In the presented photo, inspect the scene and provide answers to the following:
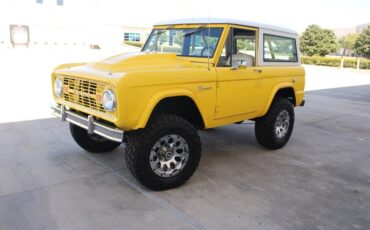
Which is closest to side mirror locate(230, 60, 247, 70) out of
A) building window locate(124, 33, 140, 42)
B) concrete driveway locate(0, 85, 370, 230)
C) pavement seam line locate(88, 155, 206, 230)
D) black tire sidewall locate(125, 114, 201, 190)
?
black tire sidewall locate(125, 114, 201, 190)

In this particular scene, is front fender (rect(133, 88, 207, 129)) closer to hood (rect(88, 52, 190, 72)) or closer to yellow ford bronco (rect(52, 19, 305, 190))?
yellow ford bronco (rect(52, 19, 305, 190))

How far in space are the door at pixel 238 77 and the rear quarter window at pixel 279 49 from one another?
0.28 m

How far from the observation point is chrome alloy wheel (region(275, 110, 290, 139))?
5559mm

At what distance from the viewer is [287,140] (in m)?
5.80

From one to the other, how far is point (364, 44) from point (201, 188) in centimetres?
3976

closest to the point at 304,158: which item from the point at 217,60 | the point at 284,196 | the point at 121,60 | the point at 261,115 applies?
the point at 261,115

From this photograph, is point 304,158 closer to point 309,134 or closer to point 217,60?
point 309,134

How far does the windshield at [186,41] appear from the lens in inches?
177

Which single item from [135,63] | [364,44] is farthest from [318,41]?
[135,63]

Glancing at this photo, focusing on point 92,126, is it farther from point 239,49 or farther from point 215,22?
point 239,49

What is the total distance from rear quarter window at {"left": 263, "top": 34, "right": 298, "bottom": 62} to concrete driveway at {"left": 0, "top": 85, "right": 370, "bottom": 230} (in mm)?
1464

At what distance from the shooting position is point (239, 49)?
498cm

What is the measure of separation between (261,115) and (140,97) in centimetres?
231

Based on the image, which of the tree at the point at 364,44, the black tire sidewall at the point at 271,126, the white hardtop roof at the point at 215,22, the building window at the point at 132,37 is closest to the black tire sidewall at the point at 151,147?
the white hardtop roof at the point at 215,22
